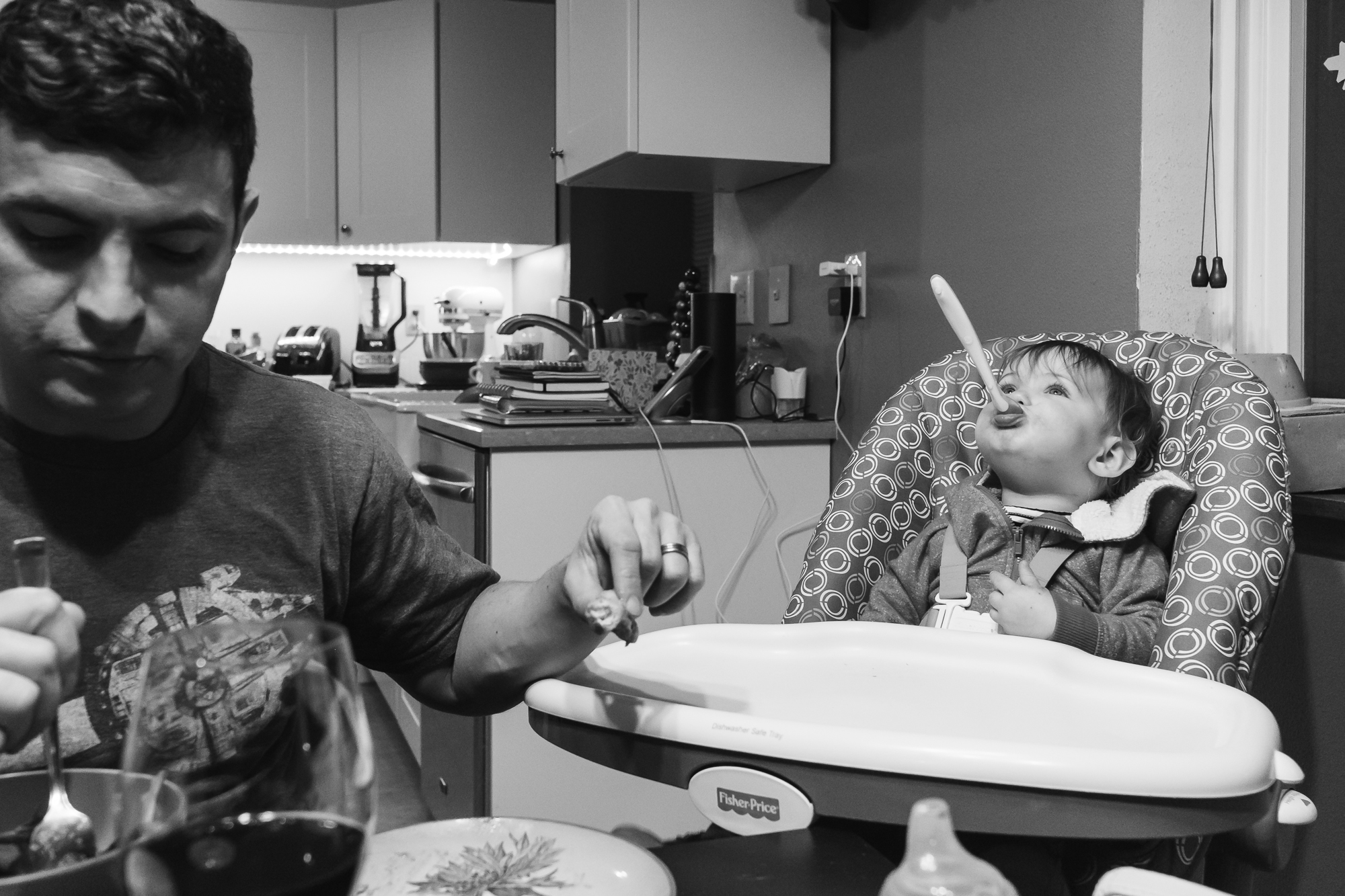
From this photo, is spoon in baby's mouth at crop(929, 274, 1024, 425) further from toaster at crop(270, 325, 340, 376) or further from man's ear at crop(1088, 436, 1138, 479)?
toaster at crop(270, 325, 340, 376)

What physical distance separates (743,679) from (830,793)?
0.23 meters

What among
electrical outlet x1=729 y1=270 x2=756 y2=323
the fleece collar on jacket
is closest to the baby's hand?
the fleece collar on jacket

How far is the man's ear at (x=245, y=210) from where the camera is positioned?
895 mm

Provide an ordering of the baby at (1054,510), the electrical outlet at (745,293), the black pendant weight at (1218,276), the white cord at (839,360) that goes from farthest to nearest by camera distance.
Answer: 1. the electrical outlet at (745,293)
2. the white cord at (839,360)
3. the black pendant weight at (1218,276)
4. the baby at (1054,510)

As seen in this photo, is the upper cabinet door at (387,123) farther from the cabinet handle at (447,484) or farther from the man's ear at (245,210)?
the man's ear at (245,210)

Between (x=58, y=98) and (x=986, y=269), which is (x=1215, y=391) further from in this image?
(x=58, y=98)

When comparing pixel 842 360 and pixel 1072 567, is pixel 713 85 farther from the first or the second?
pixel 1072 567

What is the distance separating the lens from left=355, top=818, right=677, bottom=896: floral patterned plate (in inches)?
19.9

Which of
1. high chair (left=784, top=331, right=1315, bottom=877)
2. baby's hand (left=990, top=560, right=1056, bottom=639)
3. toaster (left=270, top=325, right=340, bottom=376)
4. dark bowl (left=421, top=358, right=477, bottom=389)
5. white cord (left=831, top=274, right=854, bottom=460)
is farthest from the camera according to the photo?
toaster (left=270, top=325, right=340, bottom=376)

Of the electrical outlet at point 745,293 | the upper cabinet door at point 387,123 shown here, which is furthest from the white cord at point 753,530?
the upper cabinet door at point 387,123

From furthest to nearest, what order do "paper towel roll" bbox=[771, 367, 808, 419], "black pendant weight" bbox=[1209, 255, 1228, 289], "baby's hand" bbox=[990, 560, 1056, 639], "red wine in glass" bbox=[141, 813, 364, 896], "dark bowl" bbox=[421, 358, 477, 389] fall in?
1. "dark bowl" bbox=[421, 358, 477, 389]
2. "paper towel roll" bbox=[771, 367, 808, 419]
3. "black pendant weight" bbox=[1209, 255, 1228, 289]
4. "baby's hand" bbox=[990, 560, 1056, 639]
5. "red wine in glass" bbox=[141, 813, 364, 896]

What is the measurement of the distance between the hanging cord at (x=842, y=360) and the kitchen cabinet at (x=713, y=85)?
33 centimetres

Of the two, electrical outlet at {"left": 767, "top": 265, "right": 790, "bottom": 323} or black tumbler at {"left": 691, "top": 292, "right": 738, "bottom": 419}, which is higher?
electrical outlet at {"left": 767, "top": 265, "right": 790, "bottom": 323}

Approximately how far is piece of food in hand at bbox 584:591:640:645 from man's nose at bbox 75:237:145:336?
351mm
